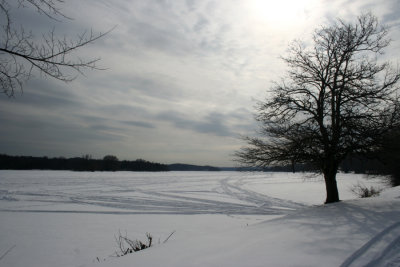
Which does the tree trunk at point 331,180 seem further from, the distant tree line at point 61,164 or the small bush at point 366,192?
the distant tree line at point 61,164

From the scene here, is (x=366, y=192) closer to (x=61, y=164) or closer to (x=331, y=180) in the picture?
(x=331, y=180)

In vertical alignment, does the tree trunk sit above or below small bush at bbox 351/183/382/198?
above

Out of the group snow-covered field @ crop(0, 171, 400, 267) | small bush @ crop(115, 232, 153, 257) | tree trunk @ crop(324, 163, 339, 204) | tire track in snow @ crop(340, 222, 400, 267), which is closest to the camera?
tire track in snow @ crop(340, 222, 400, 267)

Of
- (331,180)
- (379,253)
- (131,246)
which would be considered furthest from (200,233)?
(331,180)

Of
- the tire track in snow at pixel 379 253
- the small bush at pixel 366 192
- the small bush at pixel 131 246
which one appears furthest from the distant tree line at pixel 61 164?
the tire track in snow at pixel 379 253

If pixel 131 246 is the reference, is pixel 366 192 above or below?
above

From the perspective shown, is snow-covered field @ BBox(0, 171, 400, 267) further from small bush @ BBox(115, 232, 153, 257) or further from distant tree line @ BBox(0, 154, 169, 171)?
distant tree line @ BBox(0, 154, 169, 171)

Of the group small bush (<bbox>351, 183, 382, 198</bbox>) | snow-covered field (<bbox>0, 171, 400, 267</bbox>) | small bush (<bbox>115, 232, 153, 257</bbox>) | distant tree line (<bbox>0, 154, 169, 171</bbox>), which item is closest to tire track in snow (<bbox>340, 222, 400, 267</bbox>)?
snow-covered field (<bbox>0, 171, 400, 267</bbox>)

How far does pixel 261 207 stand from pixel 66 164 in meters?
107

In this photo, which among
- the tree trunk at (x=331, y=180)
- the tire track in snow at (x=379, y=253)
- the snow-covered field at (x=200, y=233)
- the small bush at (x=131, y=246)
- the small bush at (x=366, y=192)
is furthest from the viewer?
the small bush at (x=366, y=192)

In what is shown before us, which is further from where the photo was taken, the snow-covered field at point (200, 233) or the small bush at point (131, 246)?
the small bush at point (131, 246)

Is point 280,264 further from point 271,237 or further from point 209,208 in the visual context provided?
point 209,208

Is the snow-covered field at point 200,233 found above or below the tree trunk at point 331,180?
below

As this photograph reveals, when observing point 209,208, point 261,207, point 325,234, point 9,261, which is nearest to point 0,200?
point 9,261
